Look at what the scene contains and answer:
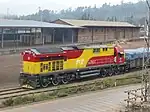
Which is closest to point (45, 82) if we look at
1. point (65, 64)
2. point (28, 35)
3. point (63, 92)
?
point (65, 64)

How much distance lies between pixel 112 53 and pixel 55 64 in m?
7.95

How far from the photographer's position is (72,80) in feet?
100

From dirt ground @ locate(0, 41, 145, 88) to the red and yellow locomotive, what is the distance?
7.09 feet

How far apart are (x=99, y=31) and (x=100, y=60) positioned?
3182 cm

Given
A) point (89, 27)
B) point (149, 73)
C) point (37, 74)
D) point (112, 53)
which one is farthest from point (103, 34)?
point (149, 73)

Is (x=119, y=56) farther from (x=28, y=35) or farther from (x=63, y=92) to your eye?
(x=28, y=35)

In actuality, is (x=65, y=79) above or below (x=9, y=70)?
below

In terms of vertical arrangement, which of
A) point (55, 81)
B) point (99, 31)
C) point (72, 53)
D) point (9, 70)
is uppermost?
point (99, 31)

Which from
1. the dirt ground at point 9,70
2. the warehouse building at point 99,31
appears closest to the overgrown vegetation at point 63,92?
the dirt ground at point 9,70

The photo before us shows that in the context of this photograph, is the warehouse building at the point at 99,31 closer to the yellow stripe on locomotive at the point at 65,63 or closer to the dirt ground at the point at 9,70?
the dirt ground at the point at 9,70

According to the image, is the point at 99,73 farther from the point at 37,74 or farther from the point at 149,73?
the point at 149,73

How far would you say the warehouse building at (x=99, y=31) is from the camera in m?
59.9

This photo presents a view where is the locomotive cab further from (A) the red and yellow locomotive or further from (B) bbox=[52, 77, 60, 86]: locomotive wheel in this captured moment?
(B) bbox=[52, 77, 60, 86]: locomotive wheel

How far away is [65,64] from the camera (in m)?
28.9
